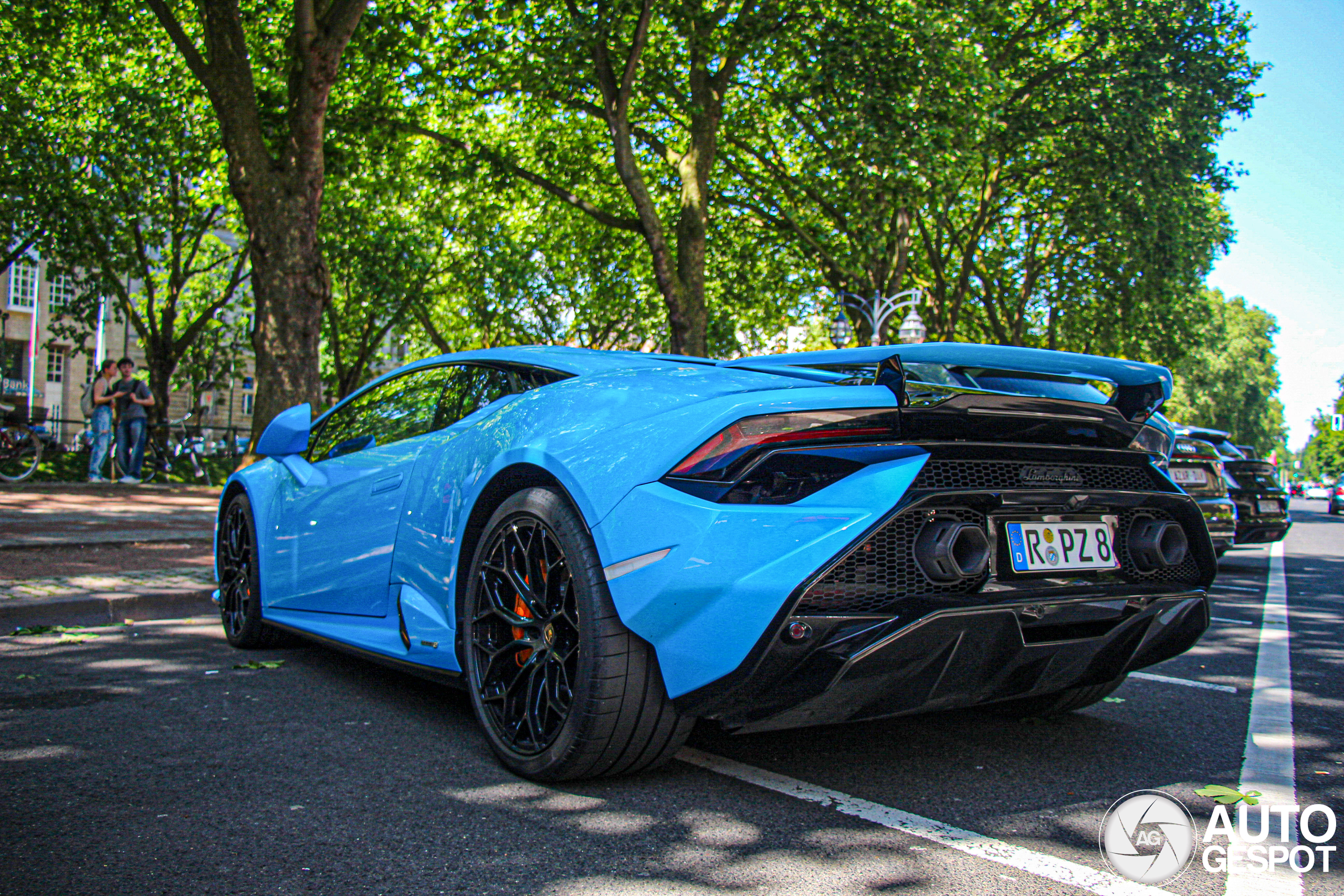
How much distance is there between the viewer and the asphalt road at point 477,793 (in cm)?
228

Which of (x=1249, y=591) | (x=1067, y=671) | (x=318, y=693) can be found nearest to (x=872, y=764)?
(x=1067, y=671)

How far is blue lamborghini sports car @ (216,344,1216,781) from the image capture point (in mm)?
2486

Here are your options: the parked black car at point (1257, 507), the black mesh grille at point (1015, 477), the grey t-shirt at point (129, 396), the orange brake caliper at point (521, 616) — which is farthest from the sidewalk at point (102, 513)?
the parked black car at point (1257, 507)

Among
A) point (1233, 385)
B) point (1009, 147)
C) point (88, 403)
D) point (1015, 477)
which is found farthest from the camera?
point (1233, 385)

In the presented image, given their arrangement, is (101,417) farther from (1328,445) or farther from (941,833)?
(1328,445)

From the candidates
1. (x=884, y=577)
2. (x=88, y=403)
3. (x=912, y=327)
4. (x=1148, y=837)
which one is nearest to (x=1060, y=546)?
(x=884, y=577)

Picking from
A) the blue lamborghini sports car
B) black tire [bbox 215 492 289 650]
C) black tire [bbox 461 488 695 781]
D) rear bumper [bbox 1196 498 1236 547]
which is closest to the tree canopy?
black tire [bbox 215 492 289 650]

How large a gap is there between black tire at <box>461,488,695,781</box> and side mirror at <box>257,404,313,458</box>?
179 centimetres

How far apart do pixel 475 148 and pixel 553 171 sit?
2449 millimetres

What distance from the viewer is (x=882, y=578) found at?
2551 mm

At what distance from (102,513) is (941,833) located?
1113 centimetres

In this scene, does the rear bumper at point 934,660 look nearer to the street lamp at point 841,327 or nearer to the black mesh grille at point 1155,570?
the black mesh grille at point 1155,570

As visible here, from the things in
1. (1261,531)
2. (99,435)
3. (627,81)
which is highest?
(627,81)

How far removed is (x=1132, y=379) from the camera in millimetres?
3119
